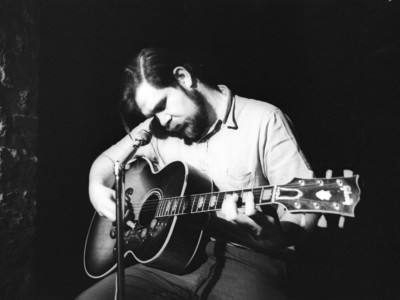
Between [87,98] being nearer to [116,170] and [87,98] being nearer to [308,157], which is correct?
[116,170]

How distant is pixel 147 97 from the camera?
5.72ft

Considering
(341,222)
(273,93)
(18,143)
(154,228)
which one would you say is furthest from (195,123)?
(18,143)

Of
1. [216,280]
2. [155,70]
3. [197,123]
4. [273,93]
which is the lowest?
[216,280]

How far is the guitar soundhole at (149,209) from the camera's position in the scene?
1575mm

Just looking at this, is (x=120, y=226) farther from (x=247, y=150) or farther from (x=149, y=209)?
(x=247, y=150)

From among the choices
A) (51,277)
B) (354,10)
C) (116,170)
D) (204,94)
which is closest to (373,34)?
(354,10)

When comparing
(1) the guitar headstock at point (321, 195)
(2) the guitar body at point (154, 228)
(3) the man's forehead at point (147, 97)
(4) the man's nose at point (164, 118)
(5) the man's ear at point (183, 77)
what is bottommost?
(2) the guitar body at point (154, 228)

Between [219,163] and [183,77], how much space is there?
0.45 metres

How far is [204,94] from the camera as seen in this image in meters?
1.74

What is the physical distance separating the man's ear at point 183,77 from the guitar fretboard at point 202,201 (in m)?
0.55

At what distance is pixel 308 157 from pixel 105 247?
0.99 m

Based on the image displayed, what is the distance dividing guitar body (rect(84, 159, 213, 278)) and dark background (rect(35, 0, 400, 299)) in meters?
0.17

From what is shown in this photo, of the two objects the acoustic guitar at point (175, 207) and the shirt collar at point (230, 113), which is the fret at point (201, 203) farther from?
the shirt collar at point (230, 113)

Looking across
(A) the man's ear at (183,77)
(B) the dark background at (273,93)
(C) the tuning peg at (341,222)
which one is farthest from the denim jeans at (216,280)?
(A) the man's ear at (183,77)
